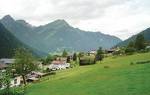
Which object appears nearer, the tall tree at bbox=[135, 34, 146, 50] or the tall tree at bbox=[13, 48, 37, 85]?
the tall tree at bbox=[13, 48, 37, 85]

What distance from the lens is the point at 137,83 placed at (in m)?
53.9

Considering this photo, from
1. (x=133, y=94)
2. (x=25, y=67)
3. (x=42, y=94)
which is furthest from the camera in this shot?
(x=25, y=67)

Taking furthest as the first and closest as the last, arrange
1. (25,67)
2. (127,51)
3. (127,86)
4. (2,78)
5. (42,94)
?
(127,51)
(25,67)
(2,78)
(42,94)
(127,86)

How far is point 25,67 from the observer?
12250 centimetres

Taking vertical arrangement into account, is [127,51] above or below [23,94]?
above

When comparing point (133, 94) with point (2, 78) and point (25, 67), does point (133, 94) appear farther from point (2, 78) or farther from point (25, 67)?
point (25, 67)

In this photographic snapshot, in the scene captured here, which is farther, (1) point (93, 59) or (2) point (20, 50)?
(1) point (93, 59)

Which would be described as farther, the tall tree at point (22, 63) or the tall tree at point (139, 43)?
the tall tree at point (139, 43)

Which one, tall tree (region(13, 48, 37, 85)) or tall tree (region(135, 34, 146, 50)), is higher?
tall tree (region(135, 34, 146, 50))

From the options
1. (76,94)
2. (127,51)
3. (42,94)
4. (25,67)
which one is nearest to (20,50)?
(25,67)

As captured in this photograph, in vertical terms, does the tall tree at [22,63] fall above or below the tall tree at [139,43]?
below

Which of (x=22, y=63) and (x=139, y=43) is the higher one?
(x=139, y=43)

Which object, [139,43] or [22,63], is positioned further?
[139,43]

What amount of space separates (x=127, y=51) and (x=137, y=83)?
3891 inches
